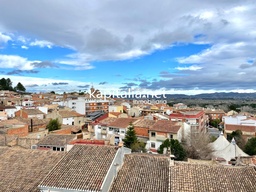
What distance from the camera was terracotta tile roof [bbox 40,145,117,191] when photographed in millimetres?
14297

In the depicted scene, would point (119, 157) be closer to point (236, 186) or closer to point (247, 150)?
point (236, 186)

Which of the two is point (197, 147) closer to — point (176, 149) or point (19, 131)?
point (176, 149)

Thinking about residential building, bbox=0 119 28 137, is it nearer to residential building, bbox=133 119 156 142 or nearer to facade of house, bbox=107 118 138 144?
facade of house, bbox=107 118 138 144

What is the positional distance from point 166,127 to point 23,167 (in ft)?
88.0

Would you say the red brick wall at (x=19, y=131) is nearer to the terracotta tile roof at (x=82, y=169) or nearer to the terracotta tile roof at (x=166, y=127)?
the terracotta tile roof at (x=166, y=127)

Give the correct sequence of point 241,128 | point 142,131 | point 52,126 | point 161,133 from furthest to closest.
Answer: point 241,128 → point 52,126 → point 142,131 → point 161,133

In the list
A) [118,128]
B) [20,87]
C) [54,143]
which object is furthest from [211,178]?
[20,87]

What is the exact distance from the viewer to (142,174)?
16.7m

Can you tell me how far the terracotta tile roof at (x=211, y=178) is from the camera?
47.7 ft

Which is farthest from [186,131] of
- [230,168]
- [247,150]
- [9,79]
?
[9,79]

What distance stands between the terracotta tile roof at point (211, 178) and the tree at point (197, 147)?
2009cm

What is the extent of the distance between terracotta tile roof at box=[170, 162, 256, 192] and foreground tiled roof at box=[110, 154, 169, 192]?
2.76 feet

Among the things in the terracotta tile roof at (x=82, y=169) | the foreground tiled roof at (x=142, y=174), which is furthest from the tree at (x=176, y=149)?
the terracotta tile roof at (x=82, y=169)

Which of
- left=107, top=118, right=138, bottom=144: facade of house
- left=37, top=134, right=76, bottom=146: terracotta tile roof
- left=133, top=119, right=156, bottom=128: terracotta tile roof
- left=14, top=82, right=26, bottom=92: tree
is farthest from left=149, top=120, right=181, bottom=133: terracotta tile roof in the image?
left=14, top=82, right=26, bottom=92: tree
